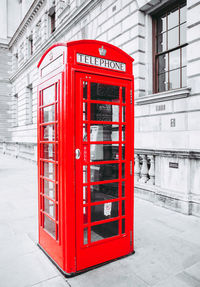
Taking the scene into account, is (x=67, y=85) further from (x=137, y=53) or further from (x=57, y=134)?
(x=137, y=53)

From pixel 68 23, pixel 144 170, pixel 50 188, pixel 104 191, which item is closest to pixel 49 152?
pixel 50 188

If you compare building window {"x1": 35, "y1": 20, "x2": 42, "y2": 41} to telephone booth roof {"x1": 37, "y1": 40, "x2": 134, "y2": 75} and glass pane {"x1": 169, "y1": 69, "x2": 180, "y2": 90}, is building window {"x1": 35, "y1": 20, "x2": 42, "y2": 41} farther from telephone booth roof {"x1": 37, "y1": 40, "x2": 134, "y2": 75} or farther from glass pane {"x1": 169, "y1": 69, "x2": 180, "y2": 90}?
telephone booth roof {"x1": 37, "y1": 40, "x2": 134, "y2": 75}

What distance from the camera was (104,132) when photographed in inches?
124

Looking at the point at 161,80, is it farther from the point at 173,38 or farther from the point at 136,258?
the point at 136,258

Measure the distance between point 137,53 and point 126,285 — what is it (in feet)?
22.1

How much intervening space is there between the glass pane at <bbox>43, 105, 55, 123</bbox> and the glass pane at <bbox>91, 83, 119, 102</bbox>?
0.55m

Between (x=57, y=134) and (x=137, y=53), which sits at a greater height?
(x=137, y=53)

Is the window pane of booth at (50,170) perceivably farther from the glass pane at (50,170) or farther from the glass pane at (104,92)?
the glass pane at (104,92)

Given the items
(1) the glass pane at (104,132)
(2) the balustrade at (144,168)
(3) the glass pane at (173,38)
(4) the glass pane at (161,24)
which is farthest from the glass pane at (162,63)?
(1) the glass pane at (104,132)

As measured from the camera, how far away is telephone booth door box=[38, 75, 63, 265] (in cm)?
290

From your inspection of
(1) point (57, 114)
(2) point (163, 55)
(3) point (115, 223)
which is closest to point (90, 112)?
(1) point (57, 114)

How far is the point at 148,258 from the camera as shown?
3168 mm

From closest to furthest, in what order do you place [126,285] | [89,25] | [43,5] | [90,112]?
[126,285], [90,112], [89,25], [43,5]

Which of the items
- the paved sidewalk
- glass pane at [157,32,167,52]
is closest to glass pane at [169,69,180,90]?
glass pane at [157,32,167,52]
